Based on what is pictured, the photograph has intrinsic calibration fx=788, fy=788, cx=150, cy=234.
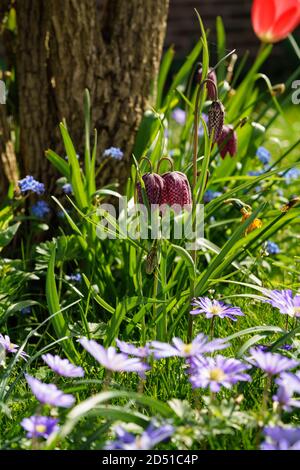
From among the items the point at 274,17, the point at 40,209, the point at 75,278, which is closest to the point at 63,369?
the point at 75,278

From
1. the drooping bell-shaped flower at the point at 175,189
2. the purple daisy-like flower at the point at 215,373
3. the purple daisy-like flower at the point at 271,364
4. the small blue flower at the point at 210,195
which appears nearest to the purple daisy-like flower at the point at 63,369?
the purple daisy-like flower at the point at 215,373

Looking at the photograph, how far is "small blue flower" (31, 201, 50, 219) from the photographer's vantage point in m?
2.30

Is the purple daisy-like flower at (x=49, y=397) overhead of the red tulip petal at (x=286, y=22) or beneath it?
beneath

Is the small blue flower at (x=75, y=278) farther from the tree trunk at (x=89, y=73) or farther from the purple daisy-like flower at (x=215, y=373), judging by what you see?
the purple daisy-like flower at (x=215, y=373)

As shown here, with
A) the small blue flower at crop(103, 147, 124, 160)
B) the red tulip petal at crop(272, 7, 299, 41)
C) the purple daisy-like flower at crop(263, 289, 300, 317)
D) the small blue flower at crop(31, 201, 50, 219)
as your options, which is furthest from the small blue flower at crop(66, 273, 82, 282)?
the red tulip petal at crop(272, 7, 299, 41)

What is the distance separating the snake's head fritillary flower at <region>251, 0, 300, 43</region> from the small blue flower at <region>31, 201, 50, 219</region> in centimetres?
90

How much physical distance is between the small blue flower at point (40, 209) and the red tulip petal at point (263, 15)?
90 cm

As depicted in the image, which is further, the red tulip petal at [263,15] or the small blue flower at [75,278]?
the small blue flower at [75,278]

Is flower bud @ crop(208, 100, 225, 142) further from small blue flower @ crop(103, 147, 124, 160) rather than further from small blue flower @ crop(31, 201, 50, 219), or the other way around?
small blue flower @ crop(31, 201, 50, 219)

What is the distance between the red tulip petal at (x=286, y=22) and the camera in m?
1.63

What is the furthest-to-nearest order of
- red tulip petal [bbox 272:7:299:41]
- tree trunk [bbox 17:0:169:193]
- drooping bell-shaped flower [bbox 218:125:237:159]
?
tree trunk [bbox 17:0:169:193]
drooping bell-shaped flower [bbox 218:125:237:159]
red tulip petal [bbox 272:7:299:41]

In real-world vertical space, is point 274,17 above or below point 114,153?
above

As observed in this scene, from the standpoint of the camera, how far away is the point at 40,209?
2.31 m

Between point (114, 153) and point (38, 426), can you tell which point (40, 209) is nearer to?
point (114, 153)
